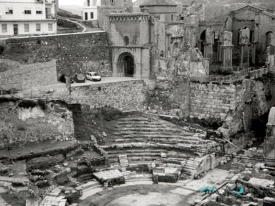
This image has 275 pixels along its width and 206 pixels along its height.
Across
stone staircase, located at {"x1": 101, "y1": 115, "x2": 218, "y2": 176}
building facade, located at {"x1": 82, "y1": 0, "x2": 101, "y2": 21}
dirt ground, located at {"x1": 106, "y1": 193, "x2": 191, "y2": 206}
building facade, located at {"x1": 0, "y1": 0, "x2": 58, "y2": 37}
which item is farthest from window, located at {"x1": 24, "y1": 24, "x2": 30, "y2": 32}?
dirt ground, located at {"x1": 106, "y1": 193, "x2": 191, "y2": 206}

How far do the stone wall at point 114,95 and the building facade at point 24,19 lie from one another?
31.2 feet

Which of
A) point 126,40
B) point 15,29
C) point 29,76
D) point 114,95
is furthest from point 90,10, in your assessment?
point 29,76

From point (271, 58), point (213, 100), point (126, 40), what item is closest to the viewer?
point (213, 100)

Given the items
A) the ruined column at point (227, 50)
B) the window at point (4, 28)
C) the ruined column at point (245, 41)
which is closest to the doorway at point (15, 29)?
the window at point (4, 28)

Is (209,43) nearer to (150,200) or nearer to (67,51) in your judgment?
(67,51)

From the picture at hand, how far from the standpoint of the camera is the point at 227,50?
46625 millimetres

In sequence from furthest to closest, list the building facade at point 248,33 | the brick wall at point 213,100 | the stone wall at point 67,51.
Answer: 1. the building facade at point 248,33
2. the brick wall at point 213,100
3. the stone wall at point 67,51

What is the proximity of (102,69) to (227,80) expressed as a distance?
39.0ft

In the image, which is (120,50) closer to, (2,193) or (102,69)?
(102,69)

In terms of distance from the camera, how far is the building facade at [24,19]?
41.4 meters

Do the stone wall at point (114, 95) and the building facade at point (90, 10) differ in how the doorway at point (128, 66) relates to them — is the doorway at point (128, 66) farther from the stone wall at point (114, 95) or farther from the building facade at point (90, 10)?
the building facade at point (90, 10)

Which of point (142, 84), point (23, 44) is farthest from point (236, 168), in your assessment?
point (23, 44)

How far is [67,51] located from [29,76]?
5492 millimetres

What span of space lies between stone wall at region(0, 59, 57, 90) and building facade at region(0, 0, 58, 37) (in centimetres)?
561
